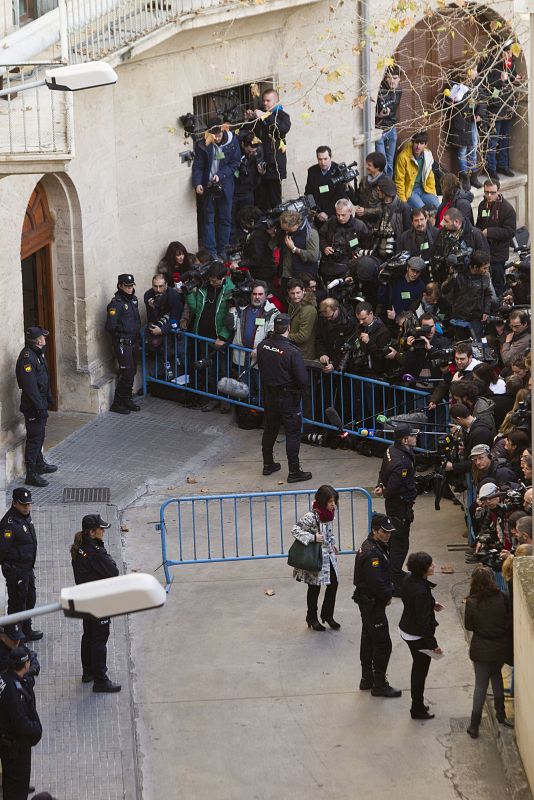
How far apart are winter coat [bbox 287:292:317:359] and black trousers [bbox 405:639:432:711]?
610 cm

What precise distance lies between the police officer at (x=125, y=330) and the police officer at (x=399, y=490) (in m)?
5.00

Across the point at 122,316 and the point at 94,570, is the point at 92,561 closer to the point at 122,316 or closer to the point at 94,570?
the point at 94,570

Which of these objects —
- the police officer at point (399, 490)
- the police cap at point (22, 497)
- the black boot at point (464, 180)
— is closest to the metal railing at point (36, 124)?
the police cap at point (22, 497)

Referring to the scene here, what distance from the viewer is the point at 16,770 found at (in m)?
12.0

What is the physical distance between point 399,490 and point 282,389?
3100 millimetres

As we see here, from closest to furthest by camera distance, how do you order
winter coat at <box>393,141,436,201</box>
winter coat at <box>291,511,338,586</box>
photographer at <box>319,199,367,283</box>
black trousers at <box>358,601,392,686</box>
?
1. black trousers at <box>358,601,392,686</box>
2. winter coat at <box>291,511,338,586</box>
3. photographer at <box>319,199,367,283</box>
4. winter coat at <box>393,141,436,201</box>

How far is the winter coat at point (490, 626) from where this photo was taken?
12734mm

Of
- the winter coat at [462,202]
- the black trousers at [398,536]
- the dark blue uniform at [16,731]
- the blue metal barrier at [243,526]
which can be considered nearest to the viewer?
the dark blue uniform at [16,731]

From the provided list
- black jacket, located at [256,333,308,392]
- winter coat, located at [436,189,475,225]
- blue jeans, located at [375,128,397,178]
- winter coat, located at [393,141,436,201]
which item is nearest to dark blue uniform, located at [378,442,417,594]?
black jacket, located at [256,333,308,392]

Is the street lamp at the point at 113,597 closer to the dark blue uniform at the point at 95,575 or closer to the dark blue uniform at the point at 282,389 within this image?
the dark blue uniform at the point at 95,575

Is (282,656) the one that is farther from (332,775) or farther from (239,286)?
(239,286)

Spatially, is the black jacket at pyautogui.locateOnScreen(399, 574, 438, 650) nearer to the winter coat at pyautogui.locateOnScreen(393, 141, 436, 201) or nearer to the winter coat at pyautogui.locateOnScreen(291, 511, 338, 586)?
the winter coat at pyautogui.locateOnScreen(291, 511, 338, 586)

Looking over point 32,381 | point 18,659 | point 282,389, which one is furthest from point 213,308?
point 18,659

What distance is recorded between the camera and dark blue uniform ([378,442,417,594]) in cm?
1503
